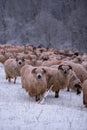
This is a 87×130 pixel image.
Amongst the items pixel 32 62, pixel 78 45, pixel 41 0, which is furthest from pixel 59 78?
pixel 41 0

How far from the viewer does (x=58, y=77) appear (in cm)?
1548

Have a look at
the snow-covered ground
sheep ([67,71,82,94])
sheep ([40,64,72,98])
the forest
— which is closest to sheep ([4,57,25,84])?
sheep ([67,71,82,94])

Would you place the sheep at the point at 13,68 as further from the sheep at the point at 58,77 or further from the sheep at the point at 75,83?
the sheep at the point at 58,77

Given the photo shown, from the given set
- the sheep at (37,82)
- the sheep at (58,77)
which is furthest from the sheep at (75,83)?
the sheep at (37,82)

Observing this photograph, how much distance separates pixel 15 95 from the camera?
602 inches

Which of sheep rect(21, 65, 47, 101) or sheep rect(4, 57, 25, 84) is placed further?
sheep rect(4, 57, 25, 84)

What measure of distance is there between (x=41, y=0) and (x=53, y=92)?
53.2 meters

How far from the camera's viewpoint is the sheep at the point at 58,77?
1538 centimetres

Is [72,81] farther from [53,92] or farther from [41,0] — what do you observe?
[41,0]

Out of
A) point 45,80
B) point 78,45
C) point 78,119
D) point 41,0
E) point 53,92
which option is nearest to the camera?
point 78,119

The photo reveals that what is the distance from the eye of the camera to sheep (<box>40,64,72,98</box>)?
15.4 metres

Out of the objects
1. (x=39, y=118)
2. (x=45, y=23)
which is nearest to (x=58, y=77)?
(x=39, y=118)

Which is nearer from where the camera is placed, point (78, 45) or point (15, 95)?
point (15, 95)

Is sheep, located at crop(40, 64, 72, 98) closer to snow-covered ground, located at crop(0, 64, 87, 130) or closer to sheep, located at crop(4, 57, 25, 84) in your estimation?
snow-covered ground, located at crop(0, 64, 87, 130)
